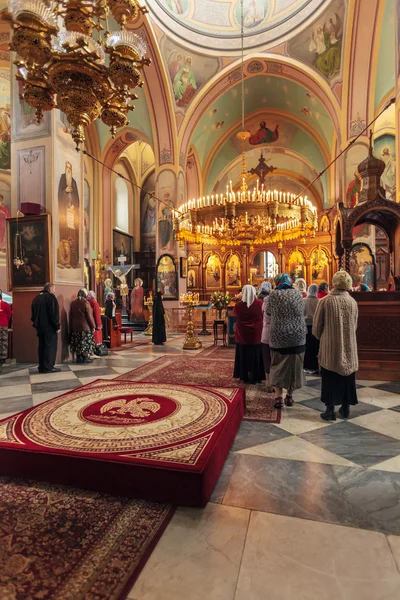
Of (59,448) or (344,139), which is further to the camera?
(344,139)

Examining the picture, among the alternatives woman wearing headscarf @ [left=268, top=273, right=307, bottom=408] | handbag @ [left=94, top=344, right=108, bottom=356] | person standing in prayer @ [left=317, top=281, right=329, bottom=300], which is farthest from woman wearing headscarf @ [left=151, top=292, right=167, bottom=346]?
woman wearing headscarf @ [left=268, top=273, right=307, bottom=408]

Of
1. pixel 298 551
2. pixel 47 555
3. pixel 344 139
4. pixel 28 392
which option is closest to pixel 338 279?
pixel 298 551

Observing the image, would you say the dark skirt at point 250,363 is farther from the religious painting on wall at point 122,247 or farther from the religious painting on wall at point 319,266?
the religious painting on wall at point 122,247

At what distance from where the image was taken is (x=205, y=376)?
5664mm

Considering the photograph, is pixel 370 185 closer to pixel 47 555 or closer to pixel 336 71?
pixel 47 555

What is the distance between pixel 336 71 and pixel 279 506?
14428 mm

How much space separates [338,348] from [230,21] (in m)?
15.0

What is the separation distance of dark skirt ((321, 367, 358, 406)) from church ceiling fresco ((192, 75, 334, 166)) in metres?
14.3

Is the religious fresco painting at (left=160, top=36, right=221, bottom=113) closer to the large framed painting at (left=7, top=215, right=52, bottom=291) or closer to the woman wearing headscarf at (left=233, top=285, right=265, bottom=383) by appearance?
the large framed painting at (left=7, top=215, right=52, bottom=291)

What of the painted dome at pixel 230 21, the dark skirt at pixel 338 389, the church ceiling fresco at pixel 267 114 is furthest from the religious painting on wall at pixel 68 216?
the church ceiling fresco at pixel 267 114

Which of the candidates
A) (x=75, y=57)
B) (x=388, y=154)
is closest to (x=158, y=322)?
(x=75, y=57)

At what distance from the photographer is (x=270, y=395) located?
461 centimetres

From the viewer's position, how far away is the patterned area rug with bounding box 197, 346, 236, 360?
25.0ft

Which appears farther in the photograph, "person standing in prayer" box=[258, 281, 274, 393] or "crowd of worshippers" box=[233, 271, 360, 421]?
"person standing in prayer" box=[258, 281, 274, 393]
